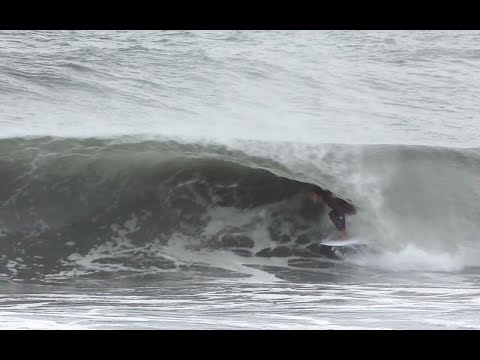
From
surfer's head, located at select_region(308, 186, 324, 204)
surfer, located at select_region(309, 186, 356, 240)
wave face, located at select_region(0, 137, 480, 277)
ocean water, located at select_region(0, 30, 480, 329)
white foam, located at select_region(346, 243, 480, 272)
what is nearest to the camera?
ocean water, located at select_region(0, 30, 480, 329)

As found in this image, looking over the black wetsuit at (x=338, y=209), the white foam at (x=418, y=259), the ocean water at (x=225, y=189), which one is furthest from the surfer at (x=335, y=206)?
the white foam at (x=418, y=259)

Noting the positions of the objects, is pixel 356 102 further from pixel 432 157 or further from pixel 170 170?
pixel 170 170

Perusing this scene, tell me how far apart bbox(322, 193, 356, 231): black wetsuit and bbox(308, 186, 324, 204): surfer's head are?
54 millimetres

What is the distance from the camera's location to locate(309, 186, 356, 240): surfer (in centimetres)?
1101

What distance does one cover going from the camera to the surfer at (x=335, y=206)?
1101cm

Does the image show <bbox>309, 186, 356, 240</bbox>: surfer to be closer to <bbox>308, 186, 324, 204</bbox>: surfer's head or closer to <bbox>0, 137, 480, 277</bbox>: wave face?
<bbox>308, 186, 324, 204</bbox>: surfer's head

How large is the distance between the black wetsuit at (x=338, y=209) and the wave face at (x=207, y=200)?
0.10 meters

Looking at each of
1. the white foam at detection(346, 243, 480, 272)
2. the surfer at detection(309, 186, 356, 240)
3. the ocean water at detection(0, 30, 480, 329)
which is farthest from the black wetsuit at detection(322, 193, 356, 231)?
the white foam at detection(346, 243, 480, 272)

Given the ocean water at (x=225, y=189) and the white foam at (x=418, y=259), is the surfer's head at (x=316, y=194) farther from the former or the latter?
the white foam at (x=418, y=259)

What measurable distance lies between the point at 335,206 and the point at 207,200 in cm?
171

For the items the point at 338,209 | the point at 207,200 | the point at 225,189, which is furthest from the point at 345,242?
the point at 207,200

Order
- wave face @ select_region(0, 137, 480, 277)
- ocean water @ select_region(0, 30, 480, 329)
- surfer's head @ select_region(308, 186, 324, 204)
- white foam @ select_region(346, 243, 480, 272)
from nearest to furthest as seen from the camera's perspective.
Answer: ocean water @ select_region(0, 30, 480, 329) < white foam @ select_region(346, 243, 480, 272) < wave face @ select_region(0, 137, 480, 277) < surfer's head @ select_region(308, 186, 324, 204)

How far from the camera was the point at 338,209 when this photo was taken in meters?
11.2

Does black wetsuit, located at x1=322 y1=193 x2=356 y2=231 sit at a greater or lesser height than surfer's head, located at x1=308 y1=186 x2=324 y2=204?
lesser
